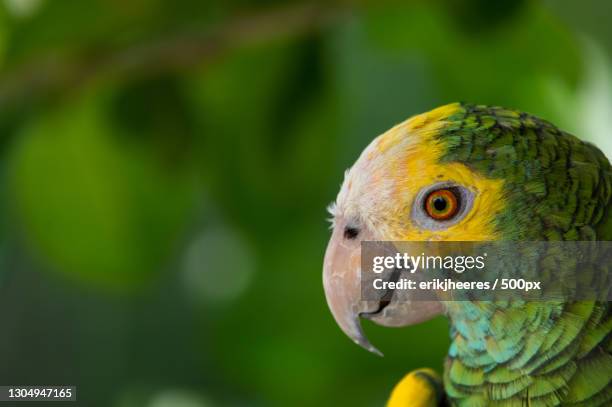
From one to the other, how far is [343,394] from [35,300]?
32.9 inches

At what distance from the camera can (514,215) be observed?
21.7 inches

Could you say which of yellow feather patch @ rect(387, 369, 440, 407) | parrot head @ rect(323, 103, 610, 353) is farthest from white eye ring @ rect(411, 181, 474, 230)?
yellow feather patch @ rect(387, 369, 440, 407)

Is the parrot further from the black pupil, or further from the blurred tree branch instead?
the blurred tree branch

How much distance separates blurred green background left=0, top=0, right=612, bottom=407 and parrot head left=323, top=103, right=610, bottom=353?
0.34 meters

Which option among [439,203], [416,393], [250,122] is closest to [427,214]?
[439,203]

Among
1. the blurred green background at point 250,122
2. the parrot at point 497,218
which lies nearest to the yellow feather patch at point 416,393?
the parrot at point 497,218

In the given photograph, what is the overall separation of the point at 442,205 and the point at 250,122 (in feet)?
2.22

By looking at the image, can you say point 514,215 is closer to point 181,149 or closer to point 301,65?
point 301,65

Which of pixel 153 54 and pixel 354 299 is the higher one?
pixel 153 54

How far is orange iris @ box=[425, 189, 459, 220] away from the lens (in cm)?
56

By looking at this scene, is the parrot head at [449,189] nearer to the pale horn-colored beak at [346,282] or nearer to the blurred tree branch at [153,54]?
the pale horn-colored beak at [346,282]

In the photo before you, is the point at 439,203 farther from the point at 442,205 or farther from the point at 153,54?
the point at 153,54

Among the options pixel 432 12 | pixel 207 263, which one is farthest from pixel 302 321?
pixel 432 12

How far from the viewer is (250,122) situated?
3.93 feet
